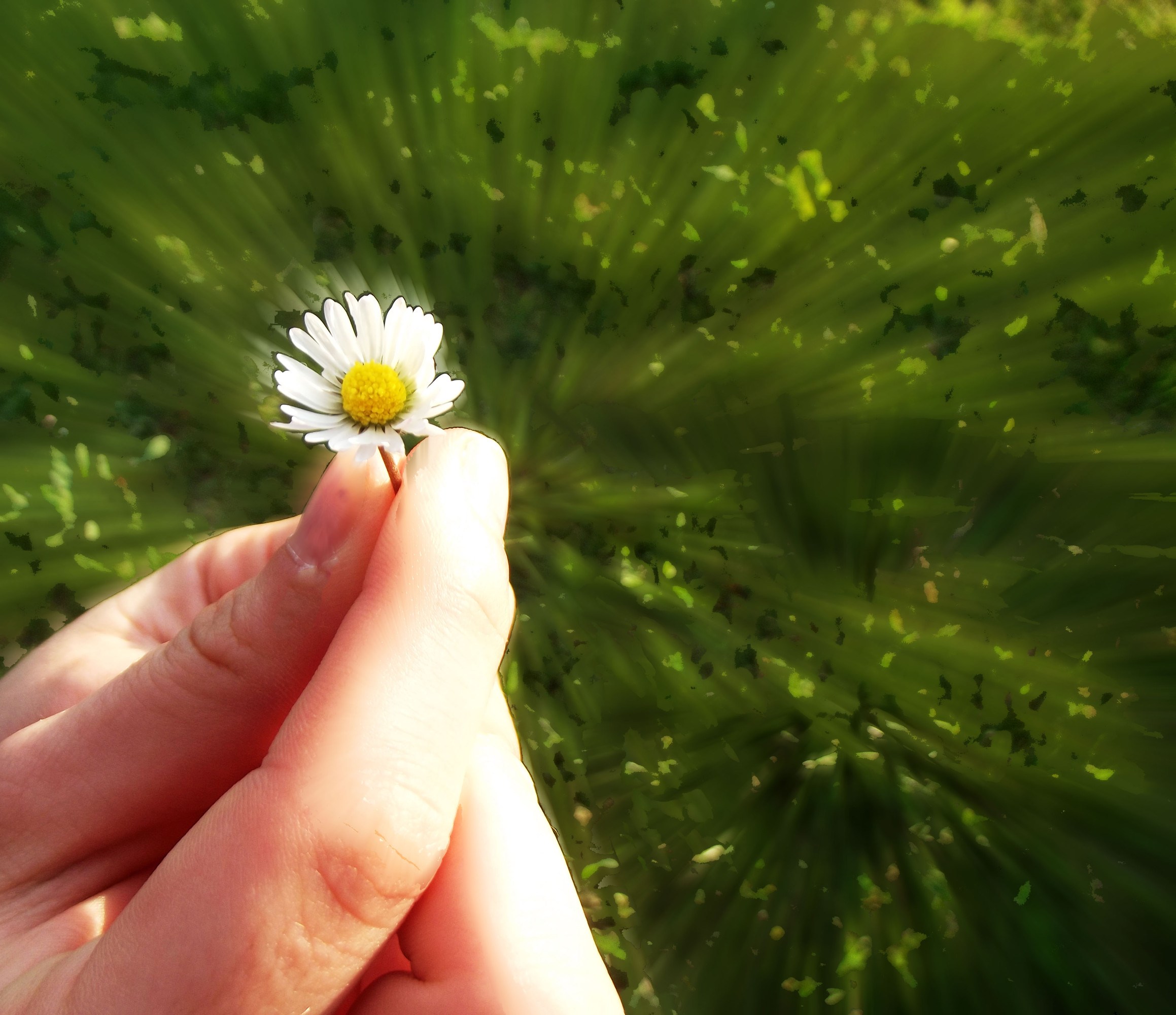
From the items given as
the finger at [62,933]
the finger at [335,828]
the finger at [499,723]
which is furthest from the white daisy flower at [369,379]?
the finger at [62,933]

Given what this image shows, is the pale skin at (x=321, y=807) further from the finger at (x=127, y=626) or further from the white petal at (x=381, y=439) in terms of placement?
the finger at (x=127, y=626)

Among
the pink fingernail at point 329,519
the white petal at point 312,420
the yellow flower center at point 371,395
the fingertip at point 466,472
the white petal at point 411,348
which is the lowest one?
the pink fingernail at point 329,519

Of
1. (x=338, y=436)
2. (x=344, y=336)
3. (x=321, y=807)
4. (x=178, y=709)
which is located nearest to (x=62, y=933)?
(x=178, y=709)

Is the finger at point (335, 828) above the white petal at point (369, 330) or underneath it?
underneath

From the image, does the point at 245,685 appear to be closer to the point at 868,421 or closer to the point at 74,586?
the point at 74,586

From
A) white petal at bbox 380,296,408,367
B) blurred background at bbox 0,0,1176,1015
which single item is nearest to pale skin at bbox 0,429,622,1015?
white petal at bbox 380,296,408,367

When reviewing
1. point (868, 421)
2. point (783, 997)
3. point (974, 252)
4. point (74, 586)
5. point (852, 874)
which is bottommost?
point (783, 997)

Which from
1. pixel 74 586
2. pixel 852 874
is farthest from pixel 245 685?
pixel 852 874

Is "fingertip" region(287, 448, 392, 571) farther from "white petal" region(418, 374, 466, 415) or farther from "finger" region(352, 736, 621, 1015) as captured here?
"finger" region(352, 736, 621, 1015)

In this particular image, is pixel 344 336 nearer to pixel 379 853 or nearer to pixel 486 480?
pixel 486 480
